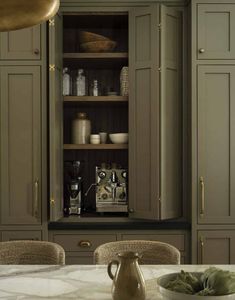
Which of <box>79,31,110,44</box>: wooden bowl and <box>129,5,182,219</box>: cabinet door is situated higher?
<box>79,31,110,44</box>: wooden bowl

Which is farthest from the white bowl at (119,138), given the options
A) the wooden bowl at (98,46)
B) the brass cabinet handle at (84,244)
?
the brass cabinet handle at (84,244)

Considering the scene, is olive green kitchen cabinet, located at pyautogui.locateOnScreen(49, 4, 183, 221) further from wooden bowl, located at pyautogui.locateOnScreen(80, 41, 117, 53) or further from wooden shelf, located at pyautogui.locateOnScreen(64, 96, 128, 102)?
wooden bowl, located at pyautogui.locateOnScreen(80, 41, 117, 53)

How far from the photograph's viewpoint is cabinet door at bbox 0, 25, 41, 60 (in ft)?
10.5

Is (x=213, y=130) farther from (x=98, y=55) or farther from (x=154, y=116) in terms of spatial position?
(x=98, y=55)

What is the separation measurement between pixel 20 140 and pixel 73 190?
53 cm

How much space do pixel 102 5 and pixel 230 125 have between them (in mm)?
1219

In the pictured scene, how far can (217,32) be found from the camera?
3.23m

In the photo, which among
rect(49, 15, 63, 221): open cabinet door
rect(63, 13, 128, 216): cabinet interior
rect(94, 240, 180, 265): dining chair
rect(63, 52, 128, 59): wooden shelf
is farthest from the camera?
rect(63, 13, 128, 216): cabinet interior

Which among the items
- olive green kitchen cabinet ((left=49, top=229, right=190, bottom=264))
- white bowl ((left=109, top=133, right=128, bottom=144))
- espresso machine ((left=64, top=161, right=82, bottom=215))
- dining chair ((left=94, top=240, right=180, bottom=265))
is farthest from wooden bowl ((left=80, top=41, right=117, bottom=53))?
dining chair ((left=94, top=240, right=180, bottom=265))

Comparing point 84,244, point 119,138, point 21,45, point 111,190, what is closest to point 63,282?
point 84,244

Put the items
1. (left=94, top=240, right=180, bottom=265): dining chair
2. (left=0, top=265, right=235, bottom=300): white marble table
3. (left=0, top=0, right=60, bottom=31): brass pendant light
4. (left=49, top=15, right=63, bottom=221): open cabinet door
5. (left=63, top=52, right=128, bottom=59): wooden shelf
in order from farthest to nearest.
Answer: (left=63, top=52, right=128, bottom=59): wooden shelf, (left=49, top=15, right=63, bottom=221): open cabinet door, (left=94, top=240, right=180, bottom=265): dining chair, (left=0, top=265, right=235, bottom=300): white marble table, (left=0, top=0, right=60, bottom=31): brass pendant light

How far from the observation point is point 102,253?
219 cm

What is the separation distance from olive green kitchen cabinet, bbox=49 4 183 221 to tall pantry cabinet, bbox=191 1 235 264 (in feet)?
0.46

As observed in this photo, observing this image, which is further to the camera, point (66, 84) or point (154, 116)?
point (66, 84)
